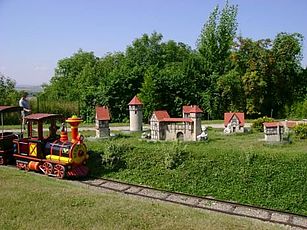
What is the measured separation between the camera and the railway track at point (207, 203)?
40.0 ft

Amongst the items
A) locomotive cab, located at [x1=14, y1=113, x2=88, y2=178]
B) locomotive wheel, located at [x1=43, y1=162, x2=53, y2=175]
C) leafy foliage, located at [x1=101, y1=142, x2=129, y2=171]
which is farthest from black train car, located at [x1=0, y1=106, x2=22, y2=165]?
leafy foliage, located at [x1=101, y1=142, x2=129, y2=171]

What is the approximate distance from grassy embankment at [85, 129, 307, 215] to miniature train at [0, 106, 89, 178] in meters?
1.54

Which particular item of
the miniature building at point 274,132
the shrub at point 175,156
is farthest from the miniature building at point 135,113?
the miniature building at point 274,132

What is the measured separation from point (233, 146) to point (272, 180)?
10.5 ft

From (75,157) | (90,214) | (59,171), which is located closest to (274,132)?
(75,157)

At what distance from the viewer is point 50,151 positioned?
53.3 feet

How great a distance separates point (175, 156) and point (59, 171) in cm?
505

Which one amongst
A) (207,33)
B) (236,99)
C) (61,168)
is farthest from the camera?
(207,33)

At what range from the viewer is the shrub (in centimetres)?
1616

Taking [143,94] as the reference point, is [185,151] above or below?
below

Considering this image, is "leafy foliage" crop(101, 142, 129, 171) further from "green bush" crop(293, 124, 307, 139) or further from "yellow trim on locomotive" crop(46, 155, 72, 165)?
"green bush" crop(293, 124, 307, 139)

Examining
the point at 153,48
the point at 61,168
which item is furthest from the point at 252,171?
the point at 153,48

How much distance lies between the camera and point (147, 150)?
17234mm

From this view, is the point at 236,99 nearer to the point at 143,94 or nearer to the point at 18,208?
the point at 143,94
